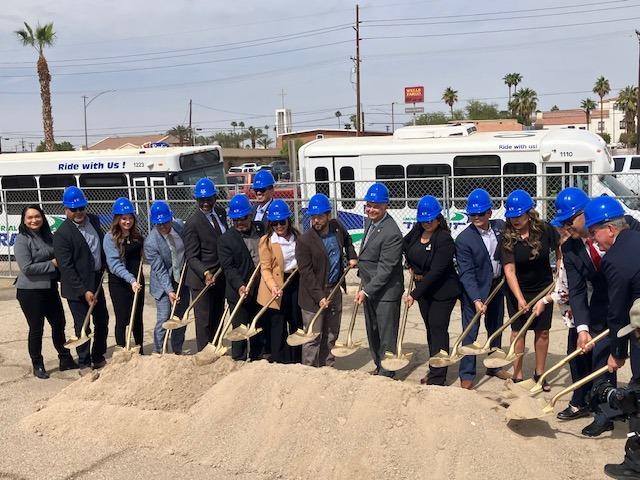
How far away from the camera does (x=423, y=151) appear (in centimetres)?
1234

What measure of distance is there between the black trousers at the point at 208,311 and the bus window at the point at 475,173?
6.36 metres

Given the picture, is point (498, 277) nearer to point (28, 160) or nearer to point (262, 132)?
point (28, 160)

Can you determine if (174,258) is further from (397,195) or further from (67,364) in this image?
(397,195)

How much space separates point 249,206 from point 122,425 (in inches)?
90.5

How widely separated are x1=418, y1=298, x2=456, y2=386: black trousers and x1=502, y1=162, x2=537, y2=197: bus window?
255 inches

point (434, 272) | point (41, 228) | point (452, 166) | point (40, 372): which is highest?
point (452, 166)

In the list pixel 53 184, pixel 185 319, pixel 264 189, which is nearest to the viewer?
pixel 185 319

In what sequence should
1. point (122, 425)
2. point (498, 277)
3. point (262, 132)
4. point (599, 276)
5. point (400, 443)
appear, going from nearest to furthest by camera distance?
point (400, 443) → point (599, 276) → point (122, 425) → point (498, 277) → point (262, 132)

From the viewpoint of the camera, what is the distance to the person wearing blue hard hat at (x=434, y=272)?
5520 millimetres

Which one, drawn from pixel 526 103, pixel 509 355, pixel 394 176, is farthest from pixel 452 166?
pixel 526 103

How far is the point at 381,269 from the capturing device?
5.69m

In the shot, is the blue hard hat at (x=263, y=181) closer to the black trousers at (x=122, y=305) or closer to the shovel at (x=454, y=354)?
the black trousers at (x=122, y=305)

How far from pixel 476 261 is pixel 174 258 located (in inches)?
121

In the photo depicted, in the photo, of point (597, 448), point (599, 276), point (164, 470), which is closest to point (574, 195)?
point (599, 276)
